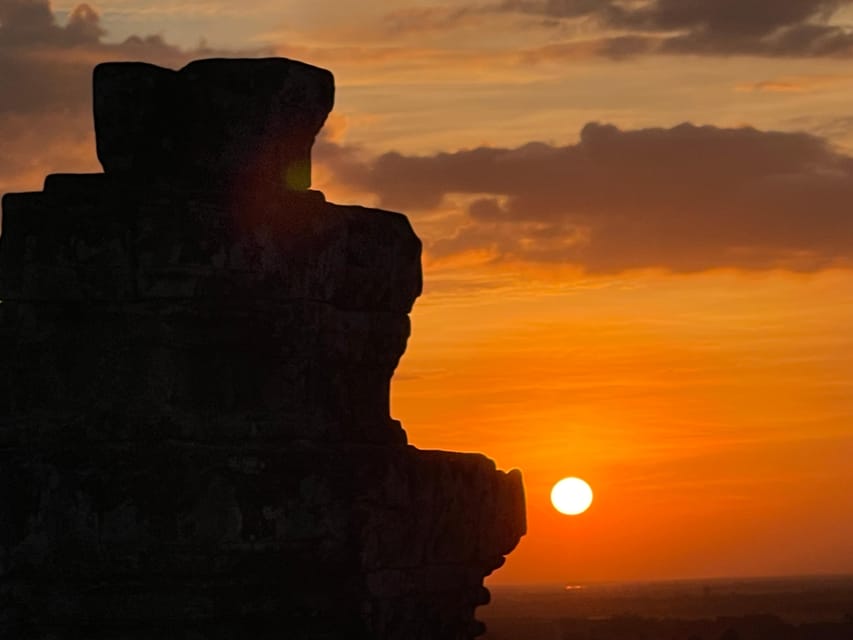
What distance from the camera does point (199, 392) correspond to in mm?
8203

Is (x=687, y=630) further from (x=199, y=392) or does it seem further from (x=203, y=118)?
(x=199, y=392)

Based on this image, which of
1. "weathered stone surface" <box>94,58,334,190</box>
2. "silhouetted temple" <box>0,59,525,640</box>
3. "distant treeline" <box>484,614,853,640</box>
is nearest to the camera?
"silhouetted temple" <box>0,59,525,640</box>

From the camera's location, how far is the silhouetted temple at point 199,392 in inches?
316

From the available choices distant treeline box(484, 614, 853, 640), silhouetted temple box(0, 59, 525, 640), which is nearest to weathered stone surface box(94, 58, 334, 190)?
silhouetted temple box(0, 59, 525, 640)

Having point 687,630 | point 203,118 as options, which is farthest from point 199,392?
point 687,630

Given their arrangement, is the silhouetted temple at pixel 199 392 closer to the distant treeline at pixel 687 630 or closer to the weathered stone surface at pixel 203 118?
the weathered stone surface at pixel 203 118

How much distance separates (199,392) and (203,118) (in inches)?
45.9

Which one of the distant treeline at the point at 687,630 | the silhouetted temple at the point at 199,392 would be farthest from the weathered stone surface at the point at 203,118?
the distant treeline at the point at 687,630

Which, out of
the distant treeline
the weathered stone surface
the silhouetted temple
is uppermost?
the distant treeline

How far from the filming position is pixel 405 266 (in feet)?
29.1

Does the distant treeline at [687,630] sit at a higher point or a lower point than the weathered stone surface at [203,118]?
higher

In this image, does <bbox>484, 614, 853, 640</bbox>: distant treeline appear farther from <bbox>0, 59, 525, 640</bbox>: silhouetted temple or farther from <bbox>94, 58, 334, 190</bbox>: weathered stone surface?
<bbox>94, 58, 334, 190</bbox>: weathered stone surface

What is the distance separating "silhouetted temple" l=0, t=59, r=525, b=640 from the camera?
8016 mm

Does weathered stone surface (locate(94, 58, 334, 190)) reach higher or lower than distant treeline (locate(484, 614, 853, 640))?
lower
